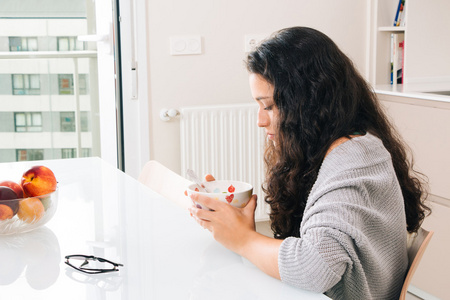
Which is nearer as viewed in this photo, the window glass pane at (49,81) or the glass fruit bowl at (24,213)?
the glass fruit bowl at (24,213)

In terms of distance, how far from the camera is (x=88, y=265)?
39.4 inches

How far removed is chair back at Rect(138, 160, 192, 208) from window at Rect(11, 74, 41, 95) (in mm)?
1188

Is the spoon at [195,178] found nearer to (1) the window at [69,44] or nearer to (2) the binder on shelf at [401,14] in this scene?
(1) the window at [69,44]

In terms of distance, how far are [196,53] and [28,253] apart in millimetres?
1754

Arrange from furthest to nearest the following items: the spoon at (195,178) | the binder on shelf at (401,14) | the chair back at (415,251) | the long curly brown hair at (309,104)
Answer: the binder on shelf at (401,14), the spoon at (195,178), the long curly brown hair at (309,104), the chair back at (415,251)

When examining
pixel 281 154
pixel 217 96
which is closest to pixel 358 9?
pixel 217 96

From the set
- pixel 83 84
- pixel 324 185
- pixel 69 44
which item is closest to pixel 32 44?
pixel 69 44

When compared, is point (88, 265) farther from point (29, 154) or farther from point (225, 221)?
point (29, 154)

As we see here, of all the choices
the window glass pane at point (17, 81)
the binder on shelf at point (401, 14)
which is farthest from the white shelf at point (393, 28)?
the window glass pane at point (17, 81)

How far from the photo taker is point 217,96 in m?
2.78

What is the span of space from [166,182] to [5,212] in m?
0.54

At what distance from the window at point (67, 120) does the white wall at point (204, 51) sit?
35 cm

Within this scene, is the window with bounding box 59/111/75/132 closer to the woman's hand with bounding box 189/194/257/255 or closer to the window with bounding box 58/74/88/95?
the window with bounding box 58/74/88/95

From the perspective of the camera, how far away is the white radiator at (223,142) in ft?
8.80
